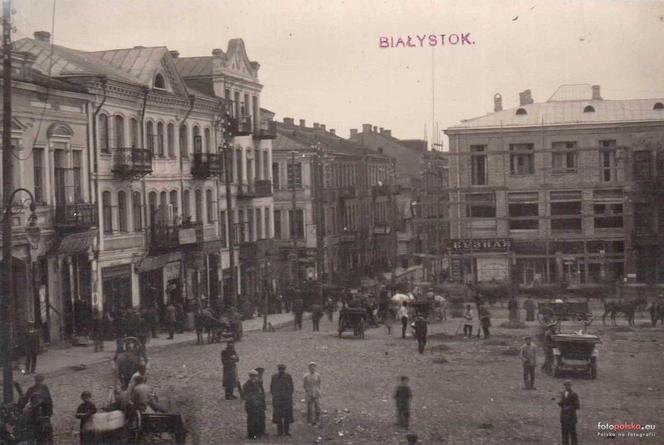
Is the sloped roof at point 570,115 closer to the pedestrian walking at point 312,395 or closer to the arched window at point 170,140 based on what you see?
the arched window at point 170,140

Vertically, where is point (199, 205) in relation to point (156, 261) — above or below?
above

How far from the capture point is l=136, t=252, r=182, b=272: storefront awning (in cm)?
2181

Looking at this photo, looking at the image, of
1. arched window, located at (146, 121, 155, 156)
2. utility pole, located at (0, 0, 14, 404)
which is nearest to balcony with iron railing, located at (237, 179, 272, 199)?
arched window, located at (146, 121, 155, 156)

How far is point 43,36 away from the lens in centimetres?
1922

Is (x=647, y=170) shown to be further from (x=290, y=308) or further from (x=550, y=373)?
(x=290, y=308)

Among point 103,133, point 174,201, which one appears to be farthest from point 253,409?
point 174,201

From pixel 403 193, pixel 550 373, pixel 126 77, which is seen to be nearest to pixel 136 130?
pixel 126 77

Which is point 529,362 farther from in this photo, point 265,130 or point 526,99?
point 265,130

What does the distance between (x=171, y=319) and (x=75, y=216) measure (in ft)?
10.2

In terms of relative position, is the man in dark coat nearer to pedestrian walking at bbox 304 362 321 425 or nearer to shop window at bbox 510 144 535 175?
pedestrian walking at bbox 304 362 321 425

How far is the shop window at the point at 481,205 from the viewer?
87.6 ft

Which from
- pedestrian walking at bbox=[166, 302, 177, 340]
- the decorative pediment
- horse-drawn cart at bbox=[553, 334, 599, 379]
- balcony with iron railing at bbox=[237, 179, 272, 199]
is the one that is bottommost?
horse-drawn cart at bbox=[553, 334, 599, 379]

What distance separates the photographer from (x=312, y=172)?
1336 inches

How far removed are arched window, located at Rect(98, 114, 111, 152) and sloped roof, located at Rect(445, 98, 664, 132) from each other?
399 inches
